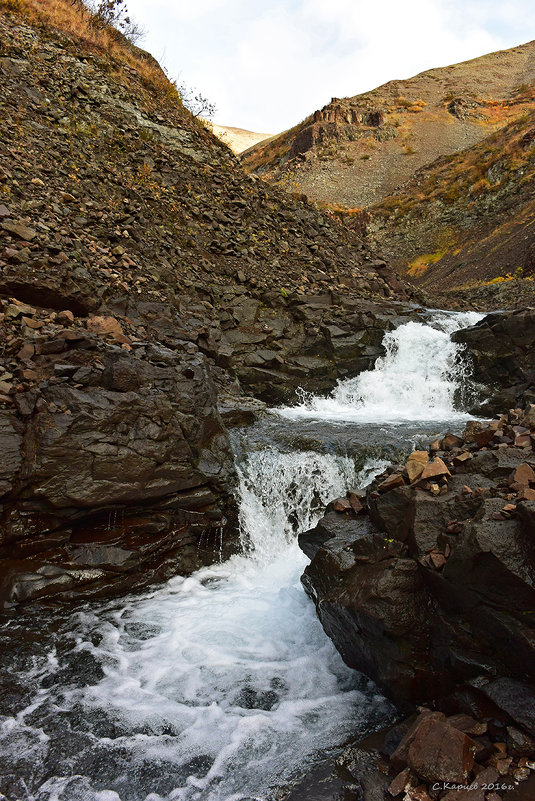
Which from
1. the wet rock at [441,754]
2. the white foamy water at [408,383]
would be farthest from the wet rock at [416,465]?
the white foamy water at [408,383]

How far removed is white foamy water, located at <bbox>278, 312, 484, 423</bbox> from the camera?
13008 millimetres

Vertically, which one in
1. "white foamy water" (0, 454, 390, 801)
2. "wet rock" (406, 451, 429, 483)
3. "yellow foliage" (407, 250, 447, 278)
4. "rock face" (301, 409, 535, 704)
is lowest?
"white foamy water" (0, 454, 390, 801)

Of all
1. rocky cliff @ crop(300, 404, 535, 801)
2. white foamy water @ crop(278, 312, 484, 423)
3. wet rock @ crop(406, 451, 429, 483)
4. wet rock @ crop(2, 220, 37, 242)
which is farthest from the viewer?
white foamy water @ crop(278, 312, 484, 423)

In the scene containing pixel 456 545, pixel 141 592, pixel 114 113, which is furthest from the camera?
pixel 114 113

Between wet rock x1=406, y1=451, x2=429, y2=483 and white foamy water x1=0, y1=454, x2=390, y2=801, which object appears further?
wet rock x1=406, y1=451, x2=429, y2=483

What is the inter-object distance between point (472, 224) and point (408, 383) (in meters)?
23.6

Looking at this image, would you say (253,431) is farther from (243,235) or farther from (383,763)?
(243,235)

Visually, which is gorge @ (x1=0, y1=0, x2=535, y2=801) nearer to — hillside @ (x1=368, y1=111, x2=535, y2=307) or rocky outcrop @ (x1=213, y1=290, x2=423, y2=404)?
rocky outcrop @ (x1=213, y1=290, x2=423, y2=404)

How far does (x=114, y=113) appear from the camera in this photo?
597 inches

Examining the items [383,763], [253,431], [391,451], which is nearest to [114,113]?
[253,431]

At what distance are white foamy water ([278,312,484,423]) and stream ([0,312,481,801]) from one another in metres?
4.53

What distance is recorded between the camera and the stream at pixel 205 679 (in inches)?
139

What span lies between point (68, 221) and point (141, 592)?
820cm

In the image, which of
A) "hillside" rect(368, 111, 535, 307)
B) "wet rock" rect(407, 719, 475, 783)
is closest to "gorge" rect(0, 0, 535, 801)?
"wet rock" rect(407, 719, 475, 783)
